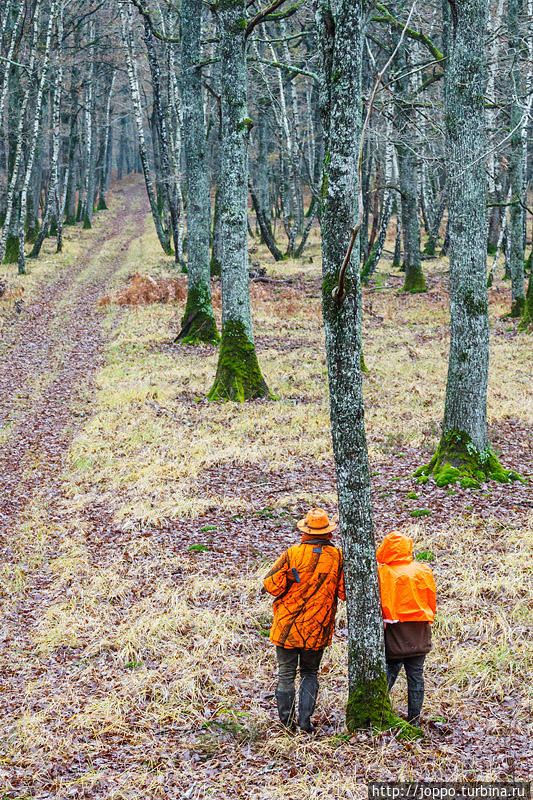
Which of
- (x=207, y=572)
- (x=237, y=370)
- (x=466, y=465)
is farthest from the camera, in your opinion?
(x=237, y=370)

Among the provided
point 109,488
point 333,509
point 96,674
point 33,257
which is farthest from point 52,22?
point 96,674

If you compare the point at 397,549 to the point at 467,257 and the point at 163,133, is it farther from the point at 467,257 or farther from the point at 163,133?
the point at 163,133

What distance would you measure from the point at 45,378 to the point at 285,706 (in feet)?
38.9

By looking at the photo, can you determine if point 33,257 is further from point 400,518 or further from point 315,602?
point 315,602

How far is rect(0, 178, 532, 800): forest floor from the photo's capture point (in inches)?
195

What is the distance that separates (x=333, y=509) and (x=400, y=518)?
0.94 metres

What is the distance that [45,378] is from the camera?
15.4 meters

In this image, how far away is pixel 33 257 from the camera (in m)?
29.9

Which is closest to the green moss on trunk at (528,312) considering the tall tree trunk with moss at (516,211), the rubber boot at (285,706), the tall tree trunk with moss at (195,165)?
the tall tree trunk with moss at (516,211)

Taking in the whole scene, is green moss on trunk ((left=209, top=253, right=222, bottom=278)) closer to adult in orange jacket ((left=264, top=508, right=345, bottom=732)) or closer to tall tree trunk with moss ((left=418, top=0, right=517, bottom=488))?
tall tree trunk with moss ((left=418, top=0, right=517, bottom=488))

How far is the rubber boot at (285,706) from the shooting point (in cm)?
520

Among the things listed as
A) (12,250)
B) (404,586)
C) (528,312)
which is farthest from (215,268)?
(404,586)

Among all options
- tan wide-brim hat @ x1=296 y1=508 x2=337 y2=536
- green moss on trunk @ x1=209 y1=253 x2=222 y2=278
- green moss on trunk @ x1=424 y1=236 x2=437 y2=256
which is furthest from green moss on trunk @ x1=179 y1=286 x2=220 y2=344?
green moss on trunk @ x1=424 y1=236 x2=437 y2=256

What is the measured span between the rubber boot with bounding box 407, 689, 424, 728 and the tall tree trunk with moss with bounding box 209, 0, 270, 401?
854 centimetres
